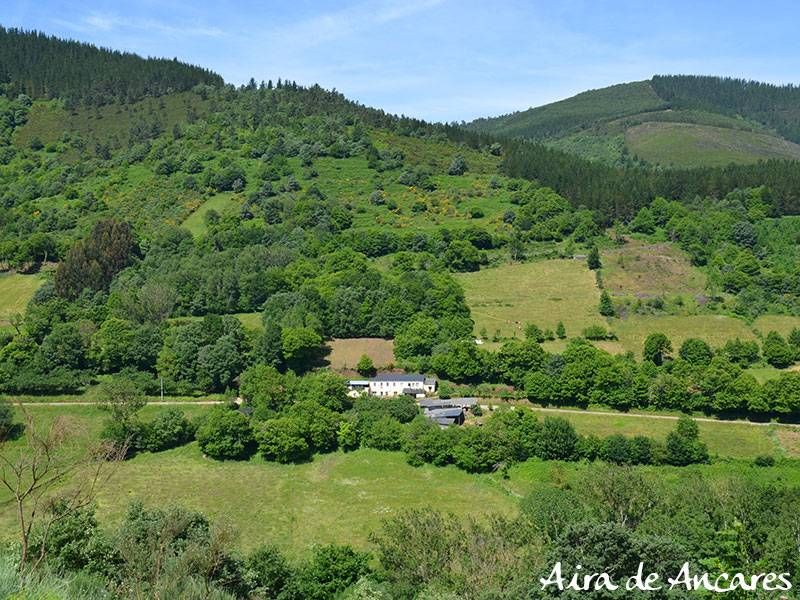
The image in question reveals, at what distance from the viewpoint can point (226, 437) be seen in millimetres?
47625

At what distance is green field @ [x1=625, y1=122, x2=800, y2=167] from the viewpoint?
164 m

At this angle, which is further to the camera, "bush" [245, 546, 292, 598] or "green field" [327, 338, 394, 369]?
"green field" [327, 338, 394, 369]

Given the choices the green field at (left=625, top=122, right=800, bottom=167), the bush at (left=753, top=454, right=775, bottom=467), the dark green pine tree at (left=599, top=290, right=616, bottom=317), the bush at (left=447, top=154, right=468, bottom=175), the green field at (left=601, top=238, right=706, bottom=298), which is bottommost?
the bush at (left=753, top=454, right=775, bottom=467)

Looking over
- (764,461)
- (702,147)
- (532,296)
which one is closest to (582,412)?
(764,461)

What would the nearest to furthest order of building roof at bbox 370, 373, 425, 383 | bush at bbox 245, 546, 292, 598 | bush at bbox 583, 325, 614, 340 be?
bush at bbox 245, 546, 292, 598 → building roof at bbox 370, 373, 425, 383 → bush at bbox 583, 325, 614, 340

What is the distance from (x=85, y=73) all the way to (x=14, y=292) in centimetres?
9591

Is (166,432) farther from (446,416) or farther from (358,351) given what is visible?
(358,351)

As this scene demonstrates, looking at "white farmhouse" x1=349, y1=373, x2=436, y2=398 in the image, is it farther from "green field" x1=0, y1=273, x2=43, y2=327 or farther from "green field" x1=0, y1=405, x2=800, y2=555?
"green field" x1=0, y1=273, x2=43, y2=327

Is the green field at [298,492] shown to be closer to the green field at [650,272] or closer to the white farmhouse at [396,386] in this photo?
the white farmhouse at [396,386]

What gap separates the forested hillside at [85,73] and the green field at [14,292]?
73.4 meters

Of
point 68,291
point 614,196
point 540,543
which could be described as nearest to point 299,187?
point 68,291

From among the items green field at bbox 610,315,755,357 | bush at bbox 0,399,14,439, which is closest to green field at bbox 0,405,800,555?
bush at bbox 0,399,14,439

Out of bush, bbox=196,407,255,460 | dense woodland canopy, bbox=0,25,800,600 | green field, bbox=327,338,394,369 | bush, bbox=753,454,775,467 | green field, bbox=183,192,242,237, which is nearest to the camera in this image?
dense woodland canopy, bbox=0,25,800,600

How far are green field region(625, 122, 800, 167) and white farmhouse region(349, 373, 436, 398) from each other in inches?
4868
